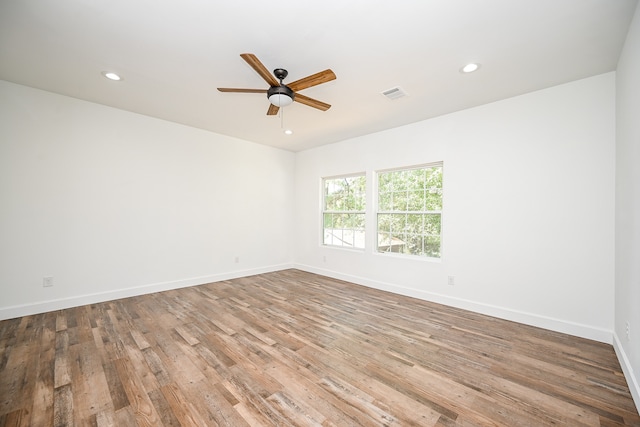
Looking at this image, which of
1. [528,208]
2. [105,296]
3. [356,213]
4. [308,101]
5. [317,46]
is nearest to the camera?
[317,46]

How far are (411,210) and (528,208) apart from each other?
4.93 ft

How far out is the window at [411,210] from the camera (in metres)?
3.93

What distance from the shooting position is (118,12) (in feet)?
6.26

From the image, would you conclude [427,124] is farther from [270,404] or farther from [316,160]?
[270,404]

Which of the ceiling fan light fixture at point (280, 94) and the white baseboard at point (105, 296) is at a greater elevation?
the ceiling fan light fixture at point (280, 94)

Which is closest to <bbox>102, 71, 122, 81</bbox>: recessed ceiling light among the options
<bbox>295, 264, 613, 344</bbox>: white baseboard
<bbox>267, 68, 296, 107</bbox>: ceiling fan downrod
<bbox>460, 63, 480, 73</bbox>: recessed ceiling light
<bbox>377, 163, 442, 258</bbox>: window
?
<bbox>267, 68, 296, 107</bbox>: ceiling fan downrod

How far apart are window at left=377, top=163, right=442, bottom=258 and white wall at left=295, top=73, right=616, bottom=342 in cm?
20

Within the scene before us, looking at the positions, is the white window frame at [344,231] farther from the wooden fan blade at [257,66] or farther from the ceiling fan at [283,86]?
the wooden fan blade at [257,66]

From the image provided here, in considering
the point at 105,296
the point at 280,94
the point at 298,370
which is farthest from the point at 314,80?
the point at 105,296

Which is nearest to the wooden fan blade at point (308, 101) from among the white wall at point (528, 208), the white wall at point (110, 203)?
the white wall at point (528, 208)

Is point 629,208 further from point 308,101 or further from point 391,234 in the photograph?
point 308,101

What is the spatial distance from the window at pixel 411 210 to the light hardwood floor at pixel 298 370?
3.64ft

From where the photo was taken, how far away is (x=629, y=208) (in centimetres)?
204

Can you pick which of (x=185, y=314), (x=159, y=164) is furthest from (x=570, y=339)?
(x=159, y=164)
